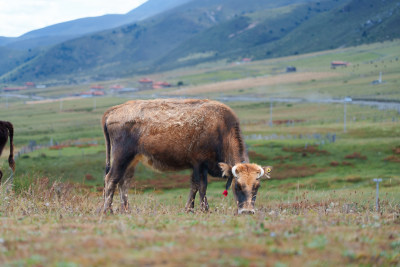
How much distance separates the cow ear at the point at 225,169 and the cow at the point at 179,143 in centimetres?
12

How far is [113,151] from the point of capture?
16.3m

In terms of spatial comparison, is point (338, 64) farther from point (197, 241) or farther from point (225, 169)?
point (197, 241)

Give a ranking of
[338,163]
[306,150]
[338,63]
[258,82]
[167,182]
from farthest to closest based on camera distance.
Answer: [338,63]
[258,82]
[306,150]
[338,163]
[167,182]

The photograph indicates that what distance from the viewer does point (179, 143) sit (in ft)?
52.3

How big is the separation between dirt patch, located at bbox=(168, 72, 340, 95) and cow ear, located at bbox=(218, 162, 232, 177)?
141207mm

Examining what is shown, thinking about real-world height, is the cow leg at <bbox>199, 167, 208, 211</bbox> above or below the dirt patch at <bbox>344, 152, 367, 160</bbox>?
above

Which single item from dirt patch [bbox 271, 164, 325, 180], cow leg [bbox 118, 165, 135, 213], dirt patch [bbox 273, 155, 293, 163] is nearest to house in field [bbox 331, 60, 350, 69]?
dirt patch [bbox 273, 155, 293, 163]

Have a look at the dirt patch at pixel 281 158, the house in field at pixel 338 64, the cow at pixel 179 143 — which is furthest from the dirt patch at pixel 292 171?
the house in field at pixel 338 64

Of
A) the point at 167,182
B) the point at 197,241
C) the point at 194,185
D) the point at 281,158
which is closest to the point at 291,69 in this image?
the point at 281,158

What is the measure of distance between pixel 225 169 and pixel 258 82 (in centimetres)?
15898

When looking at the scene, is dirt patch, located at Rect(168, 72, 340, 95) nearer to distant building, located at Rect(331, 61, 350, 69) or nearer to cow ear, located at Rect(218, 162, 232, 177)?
distant building, located at Rect(331, 61, 350, 69)

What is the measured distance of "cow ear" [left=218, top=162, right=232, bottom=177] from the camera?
1521 cm

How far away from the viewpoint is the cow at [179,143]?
15.9 meters

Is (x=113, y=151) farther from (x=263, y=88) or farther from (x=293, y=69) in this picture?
(x=293, y=69)
